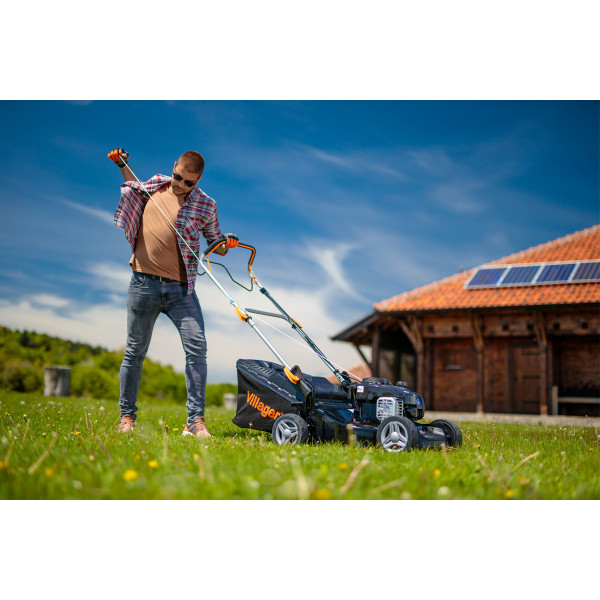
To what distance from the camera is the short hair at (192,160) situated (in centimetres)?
390

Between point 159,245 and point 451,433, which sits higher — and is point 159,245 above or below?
above

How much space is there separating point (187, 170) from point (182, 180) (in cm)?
9

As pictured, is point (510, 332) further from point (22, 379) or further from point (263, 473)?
point (263, 473)

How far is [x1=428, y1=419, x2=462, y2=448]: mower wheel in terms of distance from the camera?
376cm

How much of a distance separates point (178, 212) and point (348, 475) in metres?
2.40

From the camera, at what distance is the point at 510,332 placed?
12.9 metres

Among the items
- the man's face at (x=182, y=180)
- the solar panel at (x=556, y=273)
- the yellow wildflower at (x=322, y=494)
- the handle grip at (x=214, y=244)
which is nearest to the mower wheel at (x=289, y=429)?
the handle grip at (x=214, y=244)

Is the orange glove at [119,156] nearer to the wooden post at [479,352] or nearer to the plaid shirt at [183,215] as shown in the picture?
the plaid shirt at [183,215]

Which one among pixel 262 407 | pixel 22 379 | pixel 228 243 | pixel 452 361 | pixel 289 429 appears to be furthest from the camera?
pixel 452 361

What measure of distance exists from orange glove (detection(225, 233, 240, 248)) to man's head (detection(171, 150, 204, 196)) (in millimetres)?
425

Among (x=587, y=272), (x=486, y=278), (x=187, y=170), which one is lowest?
(x=187, y=170)

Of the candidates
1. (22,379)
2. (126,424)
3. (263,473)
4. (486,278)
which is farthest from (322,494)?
(486,278)

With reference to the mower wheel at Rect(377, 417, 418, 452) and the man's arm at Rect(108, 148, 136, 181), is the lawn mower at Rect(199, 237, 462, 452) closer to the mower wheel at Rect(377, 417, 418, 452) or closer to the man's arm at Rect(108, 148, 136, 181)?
the mower wheel at Rect(377, 417, 418, 452)

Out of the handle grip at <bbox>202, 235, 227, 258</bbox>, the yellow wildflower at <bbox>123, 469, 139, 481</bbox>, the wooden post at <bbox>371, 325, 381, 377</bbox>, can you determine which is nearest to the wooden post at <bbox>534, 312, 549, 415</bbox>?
the wooden post at <bbox>371, 325, 381, 377</bbox>
